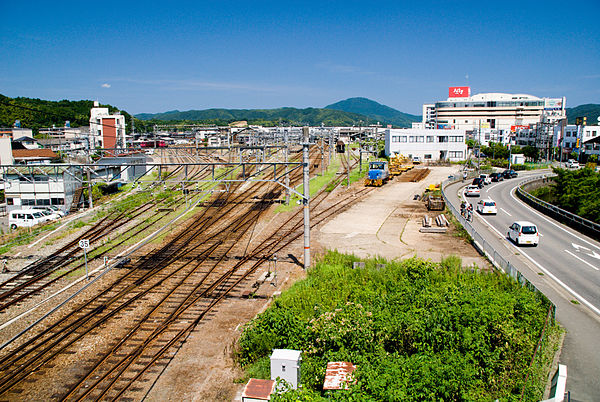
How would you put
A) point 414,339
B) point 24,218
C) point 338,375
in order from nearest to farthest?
point 338,375 → point 414,339 → point 24,218

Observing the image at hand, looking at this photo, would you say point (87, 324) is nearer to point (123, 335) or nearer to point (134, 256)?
point (123, 335)

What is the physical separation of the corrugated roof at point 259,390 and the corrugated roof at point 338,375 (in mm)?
1150

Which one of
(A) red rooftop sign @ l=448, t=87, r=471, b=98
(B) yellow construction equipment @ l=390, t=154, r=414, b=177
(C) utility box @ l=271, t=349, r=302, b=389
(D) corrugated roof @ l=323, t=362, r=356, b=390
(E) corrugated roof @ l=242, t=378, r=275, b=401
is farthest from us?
(A) red rooftop sign @ l=448, t=87, r=471, b=98

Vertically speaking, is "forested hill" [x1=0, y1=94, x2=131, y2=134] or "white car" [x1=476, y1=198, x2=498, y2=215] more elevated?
"forested hill" [x1=0, y1=94, x2=131, y2=134]

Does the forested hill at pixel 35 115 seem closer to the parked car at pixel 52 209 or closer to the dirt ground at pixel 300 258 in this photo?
the parked car at pixel 52 209

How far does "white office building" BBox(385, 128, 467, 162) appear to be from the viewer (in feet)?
229

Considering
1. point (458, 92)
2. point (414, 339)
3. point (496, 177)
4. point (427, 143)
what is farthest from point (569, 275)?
point (458, 92)

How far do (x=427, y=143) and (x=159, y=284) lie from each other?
2396 inches

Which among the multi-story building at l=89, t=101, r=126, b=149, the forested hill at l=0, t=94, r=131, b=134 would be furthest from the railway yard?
the forested hill at l=0, t=94, r=131, b=134

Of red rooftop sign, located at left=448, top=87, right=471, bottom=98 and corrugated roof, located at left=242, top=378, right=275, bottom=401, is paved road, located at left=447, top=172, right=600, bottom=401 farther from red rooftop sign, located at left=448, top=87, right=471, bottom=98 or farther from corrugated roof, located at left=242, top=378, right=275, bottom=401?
red rooftop sign, located at left=448, top=87, right=471, bottom=98

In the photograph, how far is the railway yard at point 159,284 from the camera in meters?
10.8

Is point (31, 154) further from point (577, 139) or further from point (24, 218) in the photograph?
point (577, 139)

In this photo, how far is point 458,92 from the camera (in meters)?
134

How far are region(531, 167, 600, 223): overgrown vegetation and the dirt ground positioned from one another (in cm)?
856
